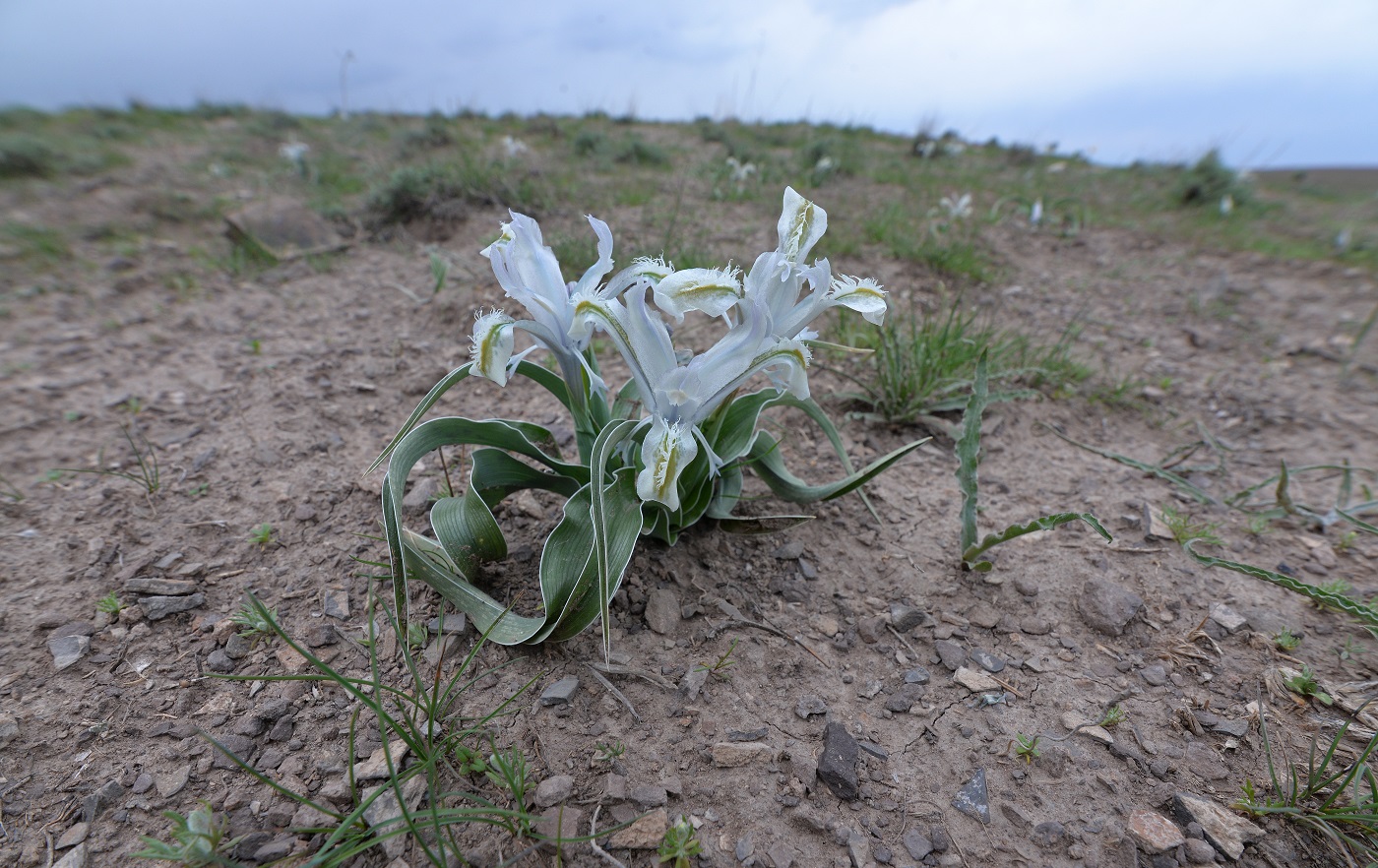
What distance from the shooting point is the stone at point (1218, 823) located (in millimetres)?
1361

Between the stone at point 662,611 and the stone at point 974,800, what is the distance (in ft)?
2.57

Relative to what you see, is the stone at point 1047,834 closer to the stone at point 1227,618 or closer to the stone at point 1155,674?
the stone at point 1155,674

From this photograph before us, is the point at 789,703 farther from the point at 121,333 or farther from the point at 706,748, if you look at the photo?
the point at 121,333

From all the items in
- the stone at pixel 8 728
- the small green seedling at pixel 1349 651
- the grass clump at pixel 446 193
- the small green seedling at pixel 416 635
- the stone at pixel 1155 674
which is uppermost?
the grass clump at pixel 446 193

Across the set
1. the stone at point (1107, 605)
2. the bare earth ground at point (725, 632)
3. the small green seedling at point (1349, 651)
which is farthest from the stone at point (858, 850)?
the small green seedling at point (1349, 651)

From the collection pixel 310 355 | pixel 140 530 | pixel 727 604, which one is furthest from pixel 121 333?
pixel 727 604

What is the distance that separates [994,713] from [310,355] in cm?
330

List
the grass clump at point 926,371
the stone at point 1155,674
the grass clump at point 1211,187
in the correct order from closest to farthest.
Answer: the stone at point 1155,674 < the grass clump at point 926,371 < the grass clump at point 1211,187

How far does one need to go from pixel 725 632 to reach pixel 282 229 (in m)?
4.66

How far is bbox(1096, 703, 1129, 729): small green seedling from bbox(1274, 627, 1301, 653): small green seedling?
60 cm

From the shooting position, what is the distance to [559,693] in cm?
158

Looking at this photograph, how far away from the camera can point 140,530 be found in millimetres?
2107

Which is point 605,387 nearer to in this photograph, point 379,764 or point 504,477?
point 504,477

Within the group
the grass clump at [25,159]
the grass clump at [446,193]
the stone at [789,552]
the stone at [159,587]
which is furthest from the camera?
the grass clump at [25,159]
